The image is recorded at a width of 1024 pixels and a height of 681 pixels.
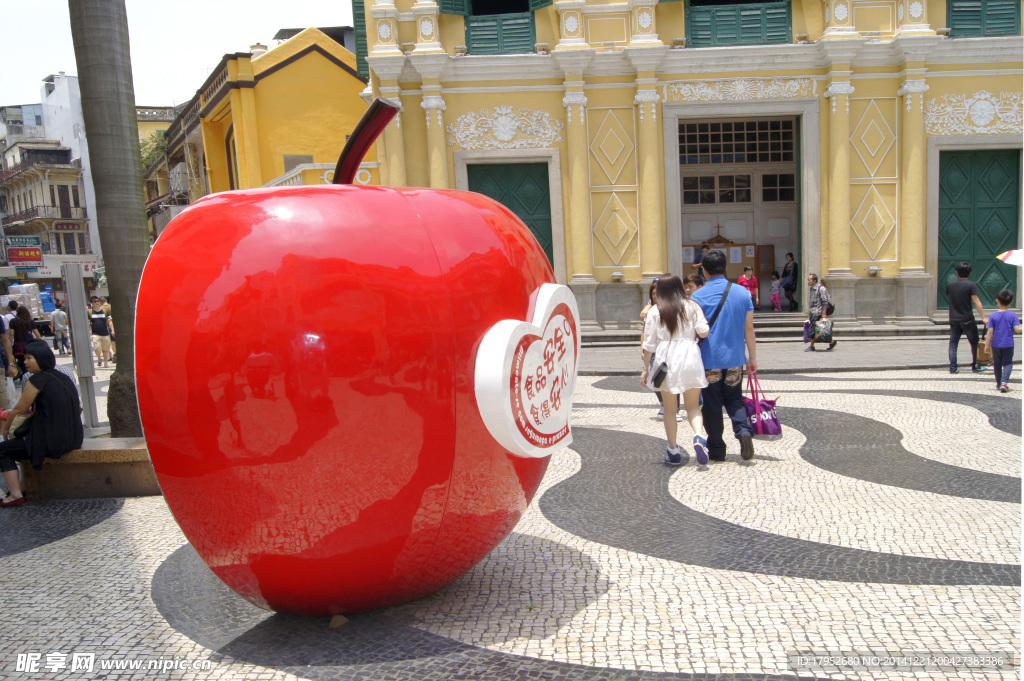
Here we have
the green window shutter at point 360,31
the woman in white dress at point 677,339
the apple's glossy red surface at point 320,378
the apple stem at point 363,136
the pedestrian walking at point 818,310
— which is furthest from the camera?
the green window shutter at point 360,31

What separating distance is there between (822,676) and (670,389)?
10.9 feet

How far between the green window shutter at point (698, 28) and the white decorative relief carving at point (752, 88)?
968 millimetres

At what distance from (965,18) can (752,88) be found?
513cm

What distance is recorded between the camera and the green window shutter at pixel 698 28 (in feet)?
57.4

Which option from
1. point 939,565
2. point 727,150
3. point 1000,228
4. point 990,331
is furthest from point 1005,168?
point 939,565

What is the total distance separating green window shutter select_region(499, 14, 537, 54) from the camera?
1762 centimetres

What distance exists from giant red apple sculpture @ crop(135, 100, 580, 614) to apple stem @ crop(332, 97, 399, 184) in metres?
0.52

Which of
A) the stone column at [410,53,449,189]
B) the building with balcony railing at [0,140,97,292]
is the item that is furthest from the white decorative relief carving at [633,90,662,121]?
the building with balcony railing at [0,140,97,292]

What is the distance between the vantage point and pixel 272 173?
20.8 meters

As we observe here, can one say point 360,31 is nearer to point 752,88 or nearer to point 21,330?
point 752,88

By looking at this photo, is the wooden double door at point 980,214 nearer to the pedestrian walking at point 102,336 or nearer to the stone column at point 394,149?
the stone column at point 394,149

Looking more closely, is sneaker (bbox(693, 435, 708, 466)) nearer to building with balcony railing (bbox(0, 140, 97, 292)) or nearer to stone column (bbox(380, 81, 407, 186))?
stone column (bbox(380, 81, 407, 186))

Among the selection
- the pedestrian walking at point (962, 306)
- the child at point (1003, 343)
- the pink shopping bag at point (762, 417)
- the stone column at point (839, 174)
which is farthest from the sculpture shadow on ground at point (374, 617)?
the stone column at point (839, 174)

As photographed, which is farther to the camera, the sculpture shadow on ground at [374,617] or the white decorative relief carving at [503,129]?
the white decorative relief carving at [503,129]
